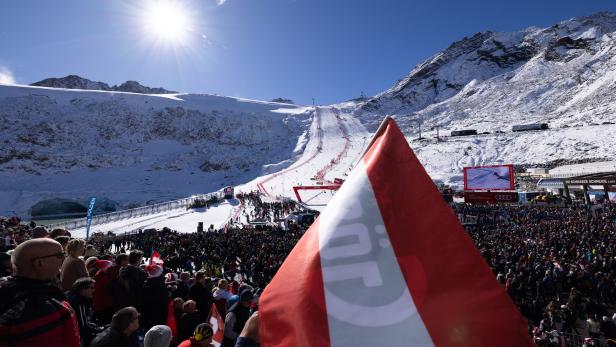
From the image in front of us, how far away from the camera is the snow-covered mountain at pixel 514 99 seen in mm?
57619

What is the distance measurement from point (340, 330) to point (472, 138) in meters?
72.2

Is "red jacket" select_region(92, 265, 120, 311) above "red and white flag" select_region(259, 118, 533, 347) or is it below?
below

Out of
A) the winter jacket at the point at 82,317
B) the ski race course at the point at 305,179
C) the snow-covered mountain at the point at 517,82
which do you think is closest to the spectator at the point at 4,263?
the winter jacket at the point at 82,317

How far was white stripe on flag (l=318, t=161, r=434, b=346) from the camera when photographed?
213cm

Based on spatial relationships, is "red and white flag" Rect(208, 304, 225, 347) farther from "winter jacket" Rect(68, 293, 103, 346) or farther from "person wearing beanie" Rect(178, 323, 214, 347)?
"winter jacket" Rect(68, 293, 103, 346)

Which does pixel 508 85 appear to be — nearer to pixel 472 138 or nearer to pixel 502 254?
pixel 472 138

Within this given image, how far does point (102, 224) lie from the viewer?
104ft

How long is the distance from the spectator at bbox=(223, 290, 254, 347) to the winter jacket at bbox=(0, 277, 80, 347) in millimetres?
1702

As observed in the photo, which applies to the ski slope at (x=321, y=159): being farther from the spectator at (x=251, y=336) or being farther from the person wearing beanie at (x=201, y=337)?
the spectator at (x=251, y=336)

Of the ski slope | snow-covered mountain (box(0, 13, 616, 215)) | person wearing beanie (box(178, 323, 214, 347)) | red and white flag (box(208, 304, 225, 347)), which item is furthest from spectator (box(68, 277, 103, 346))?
snow-covered mountain (box(0, 13, 616, 215))

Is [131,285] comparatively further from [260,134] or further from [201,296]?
[260,134]

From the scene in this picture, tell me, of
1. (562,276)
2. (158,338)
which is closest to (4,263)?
(158,338)

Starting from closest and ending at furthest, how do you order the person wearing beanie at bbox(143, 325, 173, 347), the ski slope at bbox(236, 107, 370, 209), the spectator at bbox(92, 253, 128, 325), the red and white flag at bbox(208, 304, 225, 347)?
the person wearing beanie at bbox(143, 325, 173, 347) < the red and white flag at bbox(208, 304, 225, 347) < the spectator at bbox(92, 253, 128, 325) < the ski slope at bbox(236, 107, 370, 209)

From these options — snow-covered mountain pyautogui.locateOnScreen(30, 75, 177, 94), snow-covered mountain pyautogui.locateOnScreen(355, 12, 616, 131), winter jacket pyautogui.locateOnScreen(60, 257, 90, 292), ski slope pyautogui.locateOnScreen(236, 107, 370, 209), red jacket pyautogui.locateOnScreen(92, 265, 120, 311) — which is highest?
snow-covered mountain pyautogui.locateOnScreen(30, 75, 177, 94)
